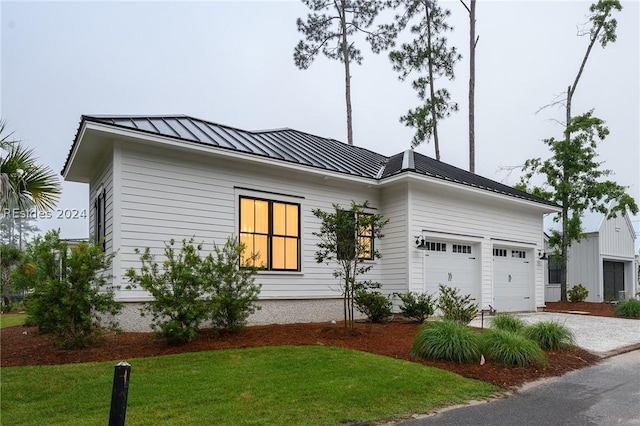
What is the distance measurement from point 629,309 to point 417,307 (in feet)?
28.7

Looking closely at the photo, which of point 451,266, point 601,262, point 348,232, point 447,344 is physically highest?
point 348,232

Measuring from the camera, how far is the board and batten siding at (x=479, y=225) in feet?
43.5

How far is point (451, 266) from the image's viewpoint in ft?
47.1

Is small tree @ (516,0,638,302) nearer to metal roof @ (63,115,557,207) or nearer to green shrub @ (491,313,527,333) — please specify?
metal roof @ (63,115,557,207)

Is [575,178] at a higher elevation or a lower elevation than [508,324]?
higher

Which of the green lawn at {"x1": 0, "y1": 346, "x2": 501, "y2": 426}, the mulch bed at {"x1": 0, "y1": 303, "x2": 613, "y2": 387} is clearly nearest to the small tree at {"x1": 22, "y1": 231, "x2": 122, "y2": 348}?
the mulch bed at {"x1": 0, "y1": 303, "x2": 613, "y2": 387}

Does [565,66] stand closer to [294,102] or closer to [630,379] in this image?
[294,102]

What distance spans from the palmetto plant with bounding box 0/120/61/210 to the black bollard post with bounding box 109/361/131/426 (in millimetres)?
8255

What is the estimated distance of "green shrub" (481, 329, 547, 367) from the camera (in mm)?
7957

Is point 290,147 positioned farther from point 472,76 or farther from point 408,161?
point 472,76

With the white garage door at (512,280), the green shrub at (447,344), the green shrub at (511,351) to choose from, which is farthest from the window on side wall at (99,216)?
the white garage door at (512,280)

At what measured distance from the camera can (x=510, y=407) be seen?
6.00 meters

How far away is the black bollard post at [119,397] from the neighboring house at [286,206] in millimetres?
6550

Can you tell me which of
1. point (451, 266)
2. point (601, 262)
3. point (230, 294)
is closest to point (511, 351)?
point (230, 294)
